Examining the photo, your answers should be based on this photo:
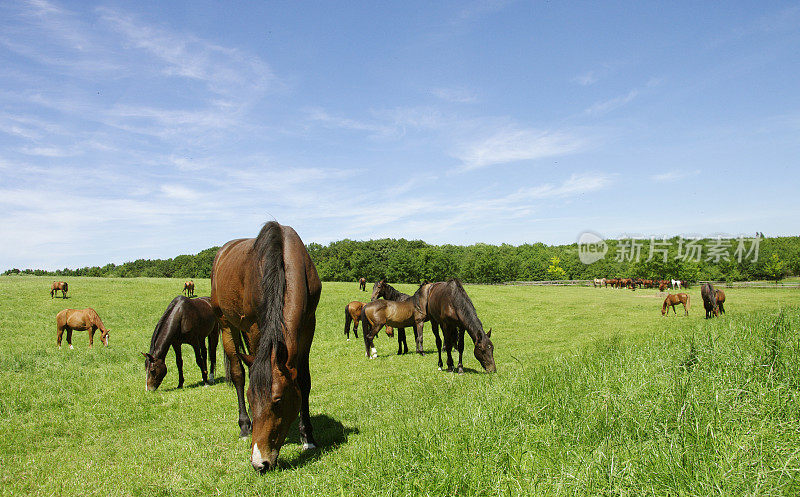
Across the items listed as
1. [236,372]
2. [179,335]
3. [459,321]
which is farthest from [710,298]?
[179,335]

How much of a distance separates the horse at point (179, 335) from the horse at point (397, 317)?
5535mm

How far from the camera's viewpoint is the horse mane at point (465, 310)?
9805 millimetres

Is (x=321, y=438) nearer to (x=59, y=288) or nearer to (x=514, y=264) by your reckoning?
(x=59, y=288)

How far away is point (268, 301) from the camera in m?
4.55

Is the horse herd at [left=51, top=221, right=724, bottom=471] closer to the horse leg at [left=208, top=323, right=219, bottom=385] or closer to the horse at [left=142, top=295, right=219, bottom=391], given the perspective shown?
the horse at [left=142, top=295, right=219, bottom=391]

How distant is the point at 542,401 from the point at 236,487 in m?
3.35

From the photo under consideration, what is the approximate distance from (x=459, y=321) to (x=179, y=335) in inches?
293

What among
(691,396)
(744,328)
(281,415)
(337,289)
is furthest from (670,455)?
(337,289)

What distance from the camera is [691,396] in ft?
13.2

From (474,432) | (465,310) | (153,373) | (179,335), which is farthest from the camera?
(179,335)

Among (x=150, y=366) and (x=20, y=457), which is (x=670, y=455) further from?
(x=150, y=366)

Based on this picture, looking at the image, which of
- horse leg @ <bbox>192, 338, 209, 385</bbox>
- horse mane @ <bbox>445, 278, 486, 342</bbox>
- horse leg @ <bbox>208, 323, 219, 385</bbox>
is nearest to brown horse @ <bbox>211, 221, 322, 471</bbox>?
horse leg @ <bbox>192, 338, 209, 385</bbox>

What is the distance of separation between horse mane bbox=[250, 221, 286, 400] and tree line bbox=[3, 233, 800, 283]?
73511 millimetres

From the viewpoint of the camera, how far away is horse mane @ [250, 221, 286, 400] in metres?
4.15
